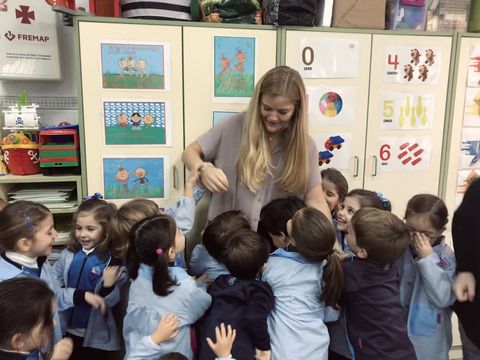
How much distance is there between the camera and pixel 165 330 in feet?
4.64

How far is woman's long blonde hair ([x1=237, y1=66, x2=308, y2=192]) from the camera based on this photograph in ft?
6.24

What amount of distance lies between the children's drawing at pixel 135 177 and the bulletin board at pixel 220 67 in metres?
0.23

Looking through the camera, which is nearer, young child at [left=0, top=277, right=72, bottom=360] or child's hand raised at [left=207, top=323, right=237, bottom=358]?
young child at [left=0, top=277, right=72, bottom=360]

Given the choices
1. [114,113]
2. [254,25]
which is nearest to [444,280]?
[254,25]

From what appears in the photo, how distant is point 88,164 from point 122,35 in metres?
0.71

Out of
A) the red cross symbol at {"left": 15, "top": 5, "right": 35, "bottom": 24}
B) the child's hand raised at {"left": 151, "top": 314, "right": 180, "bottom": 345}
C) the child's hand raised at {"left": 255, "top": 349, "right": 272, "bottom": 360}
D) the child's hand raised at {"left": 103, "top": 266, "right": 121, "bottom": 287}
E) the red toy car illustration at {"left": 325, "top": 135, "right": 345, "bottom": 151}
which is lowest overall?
the child's hand raised at {"left": 255, "top": 349, "right": 272, "bottom": 360}

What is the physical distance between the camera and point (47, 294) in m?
1.25

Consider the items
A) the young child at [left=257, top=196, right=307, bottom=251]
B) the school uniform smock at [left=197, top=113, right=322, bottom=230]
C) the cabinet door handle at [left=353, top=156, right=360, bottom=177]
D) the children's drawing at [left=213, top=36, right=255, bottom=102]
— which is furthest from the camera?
the cabinet door handle at [left=353, top=156, right=360, bottom=177]

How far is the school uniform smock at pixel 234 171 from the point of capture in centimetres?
201

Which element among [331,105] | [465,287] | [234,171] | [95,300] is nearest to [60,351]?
[95,300]

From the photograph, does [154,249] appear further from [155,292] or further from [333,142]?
[333,142]

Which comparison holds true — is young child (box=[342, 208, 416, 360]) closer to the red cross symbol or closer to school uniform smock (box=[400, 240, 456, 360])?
school uniform smock (box=[400, 240, 456, 360])

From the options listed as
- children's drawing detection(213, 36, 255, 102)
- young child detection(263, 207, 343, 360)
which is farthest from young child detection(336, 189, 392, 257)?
children's drawing detection(213, 36, 255, 102)

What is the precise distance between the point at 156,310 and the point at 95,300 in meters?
0.39
